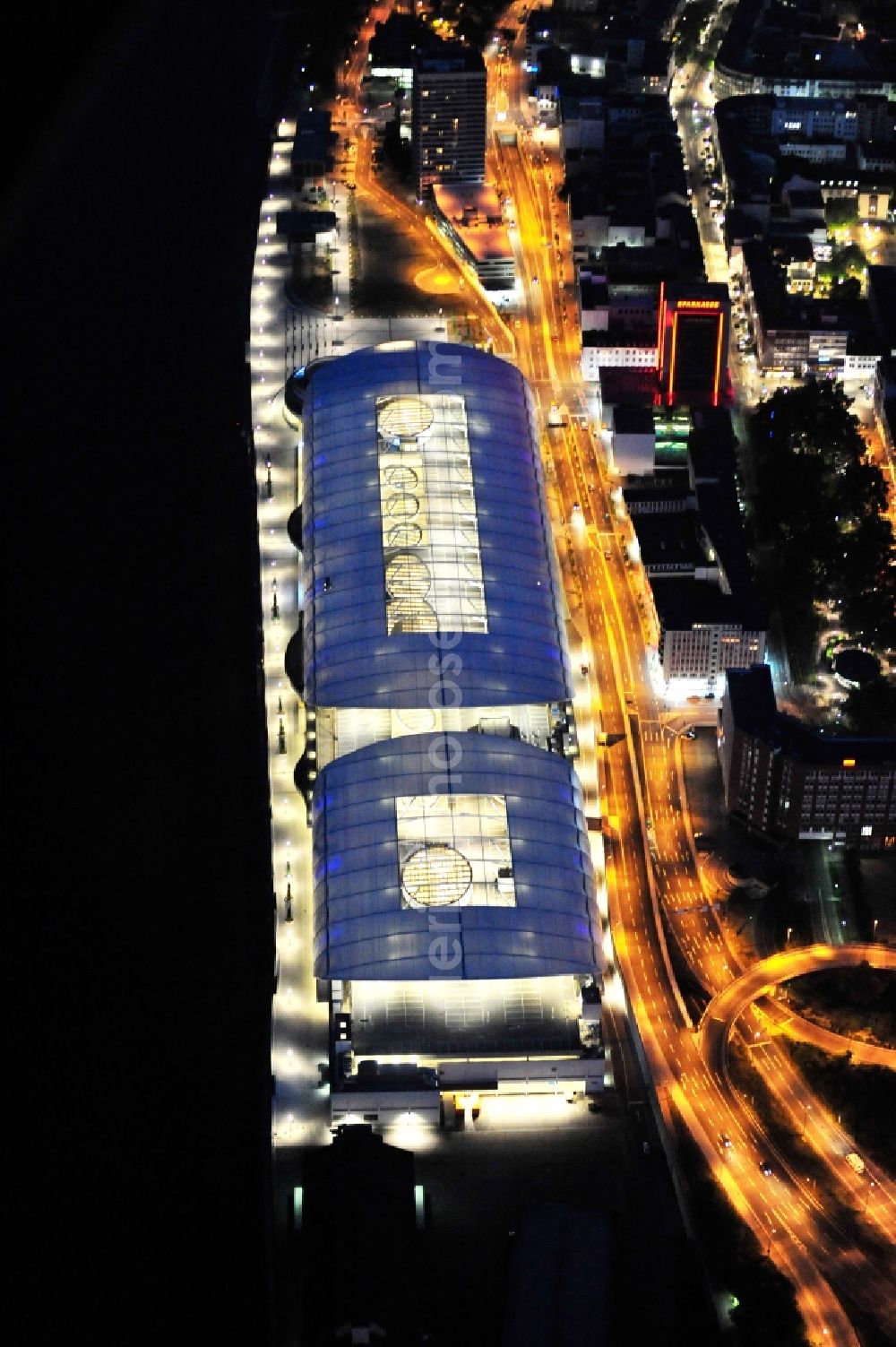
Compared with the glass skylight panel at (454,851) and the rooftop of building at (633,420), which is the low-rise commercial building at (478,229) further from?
the glass skylight panel at (454,851)

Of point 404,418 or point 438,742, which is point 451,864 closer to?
point 438,742

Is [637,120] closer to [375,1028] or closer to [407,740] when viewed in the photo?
[407,740]

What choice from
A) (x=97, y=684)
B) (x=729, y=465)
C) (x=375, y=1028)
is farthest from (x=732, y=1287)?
(x=729, y=465)

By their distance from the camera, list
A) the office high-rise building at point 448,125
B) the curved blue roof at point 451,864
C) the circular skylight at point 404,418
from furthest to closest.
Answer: the office high-rise building at point 448,125
the circular skylight at point 404,418
the curved blue roof at point 451,864

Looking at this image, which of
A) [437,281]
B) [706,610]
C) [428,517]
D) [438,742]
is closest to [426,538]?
[428,517]

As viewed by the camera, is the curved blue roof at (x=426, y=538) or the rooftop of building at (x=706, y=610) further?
the rooftop of building at (x=706, y=610)

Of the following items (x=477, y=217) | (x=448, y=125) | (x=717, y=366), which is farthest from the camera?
(x=448, y=125)

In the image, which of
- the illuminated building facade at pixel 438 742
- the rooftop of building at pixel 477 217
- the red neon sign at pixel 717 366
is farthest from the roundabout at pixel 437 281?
the red neon sign at pixel 717 366

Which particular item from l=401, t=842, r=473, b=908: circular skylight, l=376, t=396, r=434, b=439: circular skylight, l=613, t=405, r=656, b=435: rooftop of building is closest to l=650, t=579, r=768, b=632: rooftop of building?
l=613, t=405, r=656, b=435: rooftop of building
